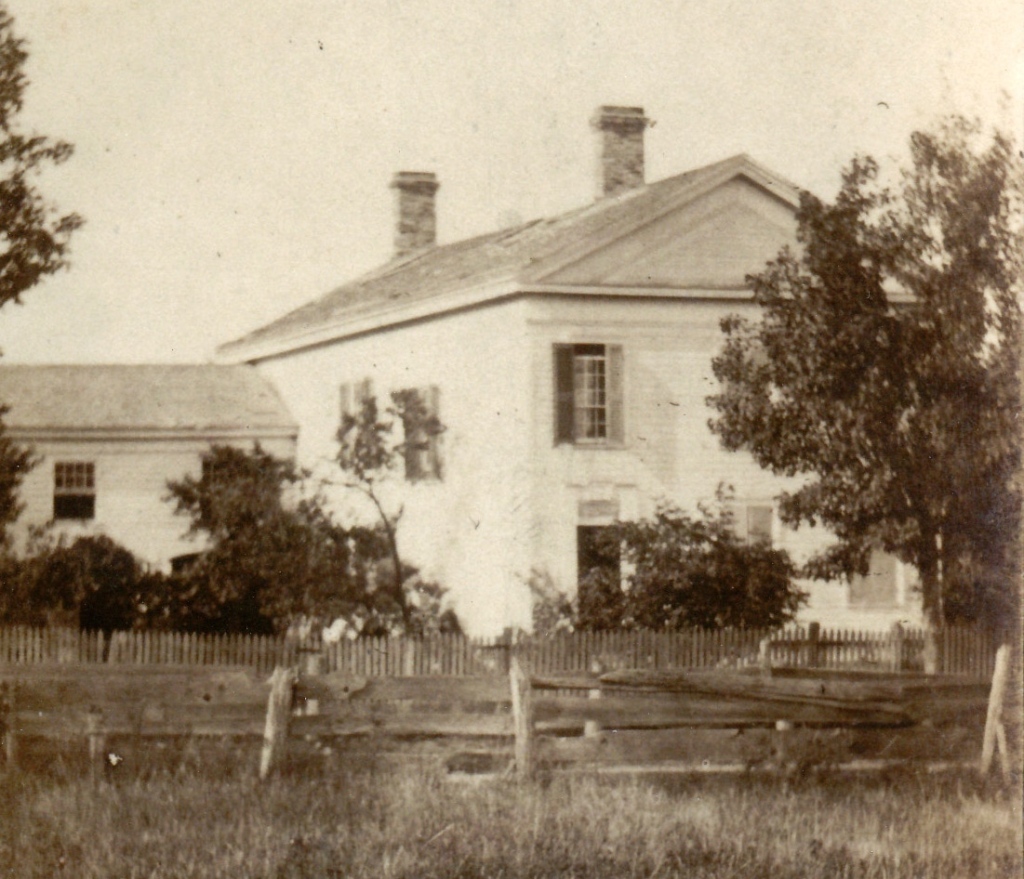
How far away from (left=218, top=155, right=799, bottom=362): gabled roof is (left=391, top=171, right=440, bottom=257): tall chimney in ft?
9.57

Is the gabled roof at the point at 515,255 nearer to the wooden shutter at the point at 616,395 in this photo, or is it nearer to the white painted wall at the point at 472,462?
the white painted wall at the point at 472,462

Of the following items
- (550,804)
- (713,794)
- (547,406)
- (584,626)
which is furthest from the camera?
(547,406)

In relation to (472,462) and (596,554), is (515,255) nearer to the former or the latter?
(472,462)

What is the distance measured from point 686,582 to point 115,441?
9.78 meters

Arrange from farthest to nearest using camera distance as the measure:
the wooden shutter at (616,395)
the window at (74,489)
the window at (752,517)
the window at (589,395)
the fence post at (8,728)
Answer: the window at (74,489)
the window at (752,517)
the wooden shutter at (616,395)
the window at (589,395)
the fence post at (8,728)

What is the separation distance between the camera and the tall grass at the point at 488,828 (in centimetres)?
963

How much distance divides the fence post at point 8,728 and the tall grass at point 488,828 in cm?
44

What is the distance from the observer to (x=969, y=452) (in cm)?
1441

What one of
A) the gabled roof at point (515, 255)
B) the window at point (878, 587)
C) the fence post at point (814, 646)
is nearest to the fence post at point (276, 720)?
A: the fence post at point (814, 646)

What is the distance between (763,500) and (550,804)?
962 centimetres

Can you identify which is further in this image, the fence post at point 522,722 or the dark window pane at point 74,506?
the dark window pane at point 74,506

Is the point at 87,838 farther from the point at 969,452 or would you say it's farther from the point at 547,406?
the point at 547,406

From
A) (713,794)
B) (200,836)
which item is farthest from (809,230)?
(200,836)

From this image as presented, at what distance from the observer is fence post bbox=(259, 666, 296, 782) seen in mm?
12492
